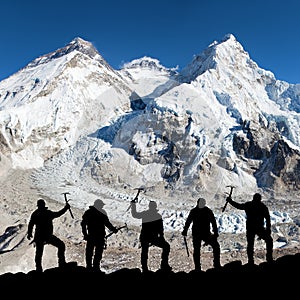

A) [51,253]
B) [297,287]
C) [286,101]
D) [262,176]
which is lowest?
[297,287]

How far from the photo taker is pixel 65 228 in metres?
29.9

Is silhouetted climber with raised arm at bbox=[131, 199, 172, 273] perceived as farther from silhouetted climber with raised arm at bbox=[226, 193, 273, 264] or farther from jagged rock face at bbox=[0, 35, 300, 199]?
jagged rock face at bbox=[0, 35, 300, 199]

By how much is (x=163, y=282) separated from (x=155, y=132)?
46480 mm

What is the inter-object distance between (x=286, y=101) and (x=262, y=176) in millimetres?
39760

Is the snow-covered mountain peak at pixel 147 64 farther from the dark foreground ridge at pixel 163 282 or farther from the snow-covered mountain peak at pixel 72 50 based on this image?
the dark foreground ridge at pixel 163 282

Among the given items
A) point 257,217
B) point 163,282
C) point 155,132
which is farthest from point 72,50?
point 163,282

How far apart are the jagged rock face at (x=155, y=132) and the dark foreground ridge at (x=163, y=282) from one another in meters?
36.5

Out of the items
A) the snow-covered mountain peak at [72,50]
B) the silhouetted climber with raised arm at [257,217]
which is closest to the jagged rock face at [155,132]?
the silhouetted climber with raised arm at [257,217]

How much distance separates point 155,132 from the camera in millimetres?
53250

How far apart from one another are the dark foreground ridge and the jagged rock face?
120ft

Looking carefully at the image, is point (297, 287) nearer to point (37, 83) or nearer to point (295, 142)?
point (295, 142)

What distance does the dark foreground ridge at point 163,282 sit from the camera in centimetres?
646

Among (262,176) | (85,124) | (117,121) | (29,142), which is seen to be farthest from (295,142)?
(29,142)

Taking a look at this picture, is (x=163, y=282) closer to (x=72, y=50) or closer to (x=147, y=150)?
(x=147, y=150)
